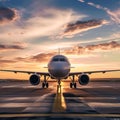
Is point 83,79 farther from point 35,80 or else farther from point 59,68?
point 59,68

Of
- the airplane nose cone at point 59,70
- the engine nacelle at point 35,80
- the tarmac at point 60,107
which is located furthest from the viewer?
the engine nacelle at point 35,80

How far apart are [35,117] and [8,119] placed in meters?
1.23

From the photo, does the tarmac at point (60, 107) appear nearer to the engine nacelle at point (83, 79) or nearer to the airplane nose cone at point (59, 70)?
the airplane nose cone at point (59, 70)

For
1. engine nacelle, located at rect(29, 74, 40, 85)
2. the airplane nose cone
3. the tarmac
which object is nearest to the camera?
the tarmac

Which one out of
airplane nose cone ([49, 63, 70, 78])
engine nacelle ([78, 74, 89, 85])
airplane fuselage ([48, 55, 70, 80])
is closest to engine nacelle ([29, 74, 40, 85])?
airplane fuselage ([48, 55, 70, 80])

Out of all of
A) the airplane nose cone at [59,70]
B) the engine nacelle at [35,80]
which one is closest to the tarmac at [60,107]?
the airplane nose cone at [59,70]

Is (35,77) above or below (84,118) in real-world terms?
above

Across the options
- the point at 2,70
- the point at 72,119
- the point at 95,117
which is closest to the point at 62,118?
the point at 72,119

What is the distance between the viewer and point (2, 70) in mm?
44969

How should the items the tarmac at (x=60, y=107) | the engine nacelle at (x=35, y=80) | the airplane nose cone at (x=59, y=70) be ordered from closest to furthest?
the tarmac at (x=60, y=107) → the airplane nose cone at (x=59, y=70) → the engine nacelle at (x=35, y=80)

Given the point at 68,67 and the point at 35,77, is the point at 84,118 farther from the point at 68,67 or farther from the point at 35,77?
the point at 35,77

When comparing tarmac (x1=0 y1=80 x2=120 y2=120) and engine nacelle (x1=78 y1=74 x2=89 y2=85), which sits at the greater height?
engine nacelle (x1=78 y1=74 x2=89 y2=85)

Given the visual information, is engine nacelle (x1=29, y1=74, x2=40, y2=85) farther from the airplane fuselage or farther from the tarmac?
the tarmac

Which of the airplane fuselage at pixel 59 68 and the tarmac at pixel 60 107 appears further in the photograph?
the airplane fuselage at pixel 59 68
